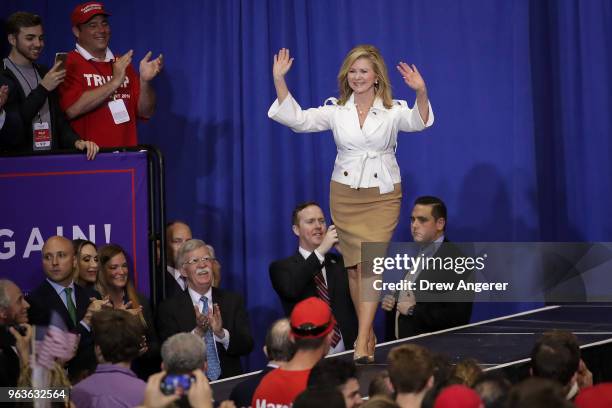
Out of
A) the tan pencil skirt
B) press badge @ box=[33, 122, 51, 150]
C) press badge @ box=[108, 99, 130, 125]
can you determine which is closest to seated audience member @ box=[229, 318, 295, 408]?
the tan pencil skirt

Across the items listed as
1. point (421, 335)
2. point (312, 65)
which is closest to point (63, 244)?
point (421, 335)

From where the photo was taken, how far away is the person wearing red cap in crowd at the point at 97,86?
686 cm

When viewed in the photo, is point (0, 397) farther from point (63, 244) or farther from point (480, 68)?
point (480, 68)

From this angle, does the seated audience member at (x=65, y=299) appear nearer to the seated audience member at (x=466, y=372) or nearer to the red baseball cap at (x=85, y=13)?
the red baseball cap at (x=85, y=13)

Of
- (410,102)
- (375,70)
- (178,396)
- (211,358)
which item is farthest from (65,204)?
(178,396)

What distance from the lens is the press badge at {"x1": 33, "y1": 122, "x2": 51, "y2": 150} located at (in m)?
6.70

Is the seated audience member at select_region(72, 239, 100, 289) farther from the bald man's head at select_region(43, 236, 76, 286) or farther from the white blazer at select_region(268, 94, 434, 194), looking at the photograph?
the white blazer at select_region(268, 94, 434, 194)

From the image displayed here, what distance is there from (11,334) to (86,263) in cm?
104

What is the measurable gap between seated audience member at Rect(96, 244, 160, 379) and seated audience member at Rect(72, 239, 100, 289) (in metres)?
0.03

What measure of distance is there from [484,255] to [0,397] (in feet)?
11.8

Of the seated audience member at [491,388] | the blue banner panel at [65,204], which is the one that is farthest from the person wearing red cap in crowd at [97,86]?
the seated audience member at [491,388]

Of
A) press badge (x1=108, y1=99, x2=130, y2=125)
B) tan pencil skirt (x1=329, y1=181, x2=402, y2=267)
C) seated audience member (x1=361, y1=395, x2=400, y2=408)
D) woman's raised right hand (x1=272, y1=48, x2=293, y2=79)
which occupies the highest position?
woman's raised right hand (x1=272, y1=48, x2=293, y2=79)

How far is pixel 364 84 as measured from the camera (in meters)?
5.95

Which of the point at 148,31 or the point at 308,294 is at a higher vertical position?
the point at 148,31
